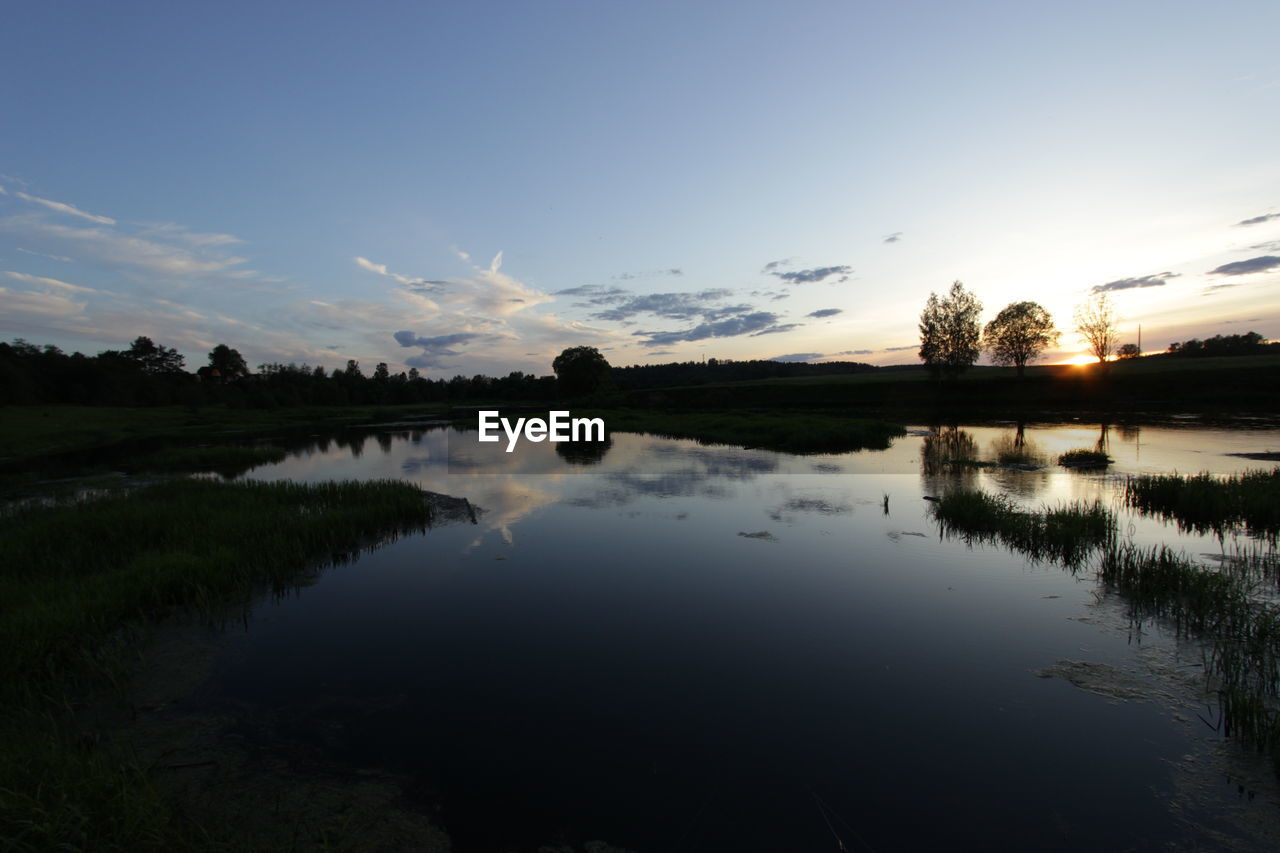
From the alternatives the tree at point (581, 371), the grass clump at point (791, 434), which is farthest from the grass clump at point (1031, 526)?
the tree at point (581, 371)

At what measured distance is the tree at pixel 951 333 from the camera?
82.8 metres

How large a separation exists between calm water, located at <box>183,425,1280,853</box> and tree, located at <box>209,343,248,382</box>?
15215 cm

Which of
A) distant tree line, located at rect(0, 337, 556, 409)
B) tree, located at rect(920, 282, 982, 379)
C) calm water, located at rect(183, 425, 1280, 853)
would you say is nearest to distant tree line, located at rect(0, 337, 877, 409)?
distant tree line, located at rect(0, 337, 556, 409)

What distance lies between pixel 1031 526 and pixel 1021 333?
278ft

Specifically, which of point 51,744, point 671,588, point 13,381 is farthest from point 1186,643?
point 13,381

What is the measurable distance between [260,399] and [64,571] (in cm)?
10424

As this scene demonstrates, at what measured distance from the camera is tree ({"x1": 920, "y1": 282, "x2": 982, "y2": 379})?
271ft

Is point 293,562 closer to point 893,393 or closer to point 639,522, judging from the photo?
point 639,522

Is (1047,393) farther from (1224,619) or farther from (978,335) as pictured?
(1224,619)

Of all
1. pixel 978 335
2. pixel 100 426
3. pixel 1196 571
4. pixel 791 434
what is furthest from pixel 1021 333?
pixel 100 426

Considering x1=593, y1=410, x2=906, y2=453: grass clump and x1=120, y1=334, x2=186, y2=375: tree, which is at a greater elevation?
x1=120, y1=334, x2=186, y2=375: tree

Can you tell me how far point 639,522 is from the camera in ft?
60.6

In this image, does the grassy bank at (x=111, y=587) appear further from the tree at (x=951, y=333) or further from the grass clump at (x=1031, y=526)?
the tree at (x=951, y=333)

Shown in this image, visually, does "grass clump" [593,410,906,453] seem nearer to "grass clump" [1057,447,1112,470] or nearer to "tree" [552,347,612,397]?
"grass clump" [1057,447,1112,470]
